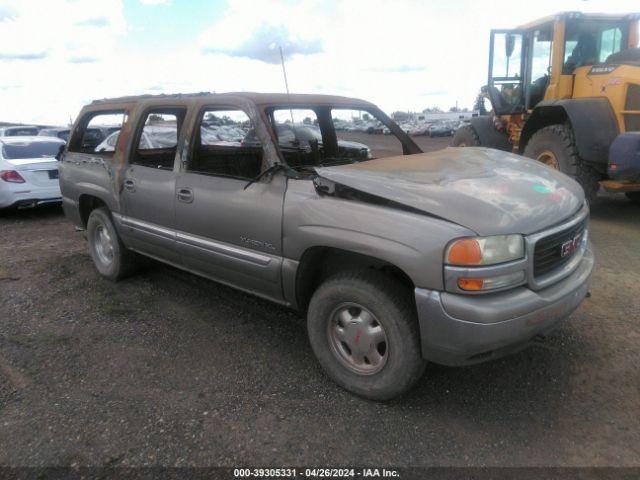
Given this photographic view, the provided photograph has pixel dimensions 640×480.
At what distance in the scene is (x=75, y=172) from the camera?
5.22 meters

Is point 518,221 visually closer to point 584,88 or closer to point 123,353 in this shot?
point 123,353

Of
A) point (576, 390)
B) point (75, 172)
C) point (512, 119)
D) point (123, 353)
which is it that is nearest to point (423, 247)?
point (576, 390)

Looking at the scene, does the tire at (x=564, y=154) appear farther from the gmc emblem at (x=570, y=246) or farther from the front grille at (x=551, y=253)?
the front grille at (x=551, y=253)

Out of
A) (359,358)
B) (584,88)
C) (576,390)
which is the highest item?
(584,88)

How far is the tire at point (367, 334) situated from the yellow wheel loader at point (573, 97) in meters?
4.74

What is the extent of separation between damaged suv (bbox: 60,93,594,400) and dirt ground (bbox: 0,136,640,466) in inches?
14.2

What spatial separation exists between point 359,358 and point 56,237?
568 cm

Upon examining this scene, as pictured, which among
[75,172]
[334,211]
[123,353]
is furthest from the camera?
[75,172]

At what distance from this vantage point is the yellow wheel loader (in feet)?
21.5

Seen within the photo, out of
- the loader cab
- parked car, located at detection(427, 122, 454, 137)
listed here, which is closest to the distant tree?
the loader cab

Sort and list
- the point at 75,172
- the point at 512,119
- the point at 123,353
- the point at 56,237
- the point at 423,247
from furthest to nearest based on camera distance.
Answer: the point at 512,119 → the point at 56,237 → the point at 75,172 → the point at 123,353 → the point at 423,247

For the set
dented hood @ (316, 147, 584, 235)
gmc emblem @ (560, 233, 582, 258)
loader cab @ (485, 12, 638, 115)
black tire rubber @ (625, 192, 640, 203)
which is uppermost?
loader cab @ (485, 12, 638, 115)

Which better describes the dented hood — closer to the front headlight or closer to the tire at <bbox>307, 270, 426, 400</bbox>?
the front headlight

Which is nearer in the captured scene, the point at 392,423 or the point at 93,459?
the point at 93,459
